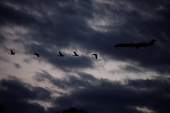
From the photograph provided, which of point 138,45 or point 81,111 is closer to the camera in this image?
point 138,45

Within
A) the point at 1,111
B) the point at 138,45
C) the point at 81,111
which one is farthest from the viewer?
the point at 81,111

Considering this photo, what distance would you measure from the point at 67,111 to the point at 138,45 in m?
63.3

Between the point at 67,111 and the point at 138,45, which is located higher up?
the point at 138,45

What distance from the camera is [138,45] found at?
49.2 metres

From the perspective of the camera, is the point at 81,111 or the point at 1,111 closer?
the point at 1,111

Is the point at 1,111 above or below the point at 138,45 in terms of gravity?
below

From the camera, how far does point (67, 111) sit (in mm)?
97500

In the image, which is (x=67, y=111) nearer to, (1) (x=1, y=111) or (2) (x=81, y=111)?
(2) (x=81, y=111)

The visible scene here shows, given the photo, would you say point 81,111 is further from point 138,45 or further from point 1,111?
point 138,45

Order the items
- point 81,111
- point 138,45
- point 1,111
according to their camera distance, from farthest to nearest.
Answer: point 81,111 < point 1,111 < point 138,45

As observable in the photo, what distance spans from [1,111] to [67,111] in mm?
36658

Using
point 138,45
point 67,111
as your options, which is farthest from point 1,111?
point 138,45

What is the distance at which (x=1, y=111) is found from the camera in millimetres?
70438

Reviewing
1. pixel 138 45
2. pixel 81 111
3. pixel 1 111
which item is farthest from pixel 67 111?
pixel 138 45
